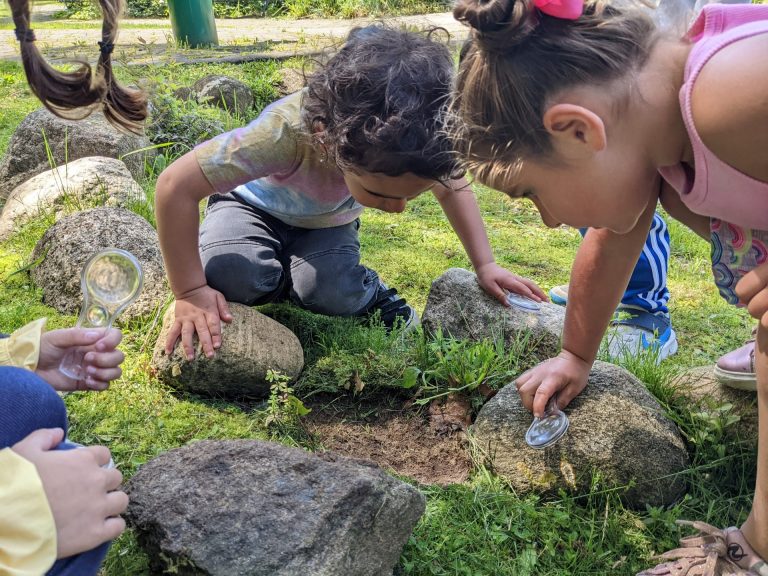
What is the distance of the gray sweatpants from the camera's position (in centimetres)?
311

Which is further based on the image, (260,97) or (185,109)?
(260,97)

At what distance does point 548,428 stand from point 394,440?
0.57m

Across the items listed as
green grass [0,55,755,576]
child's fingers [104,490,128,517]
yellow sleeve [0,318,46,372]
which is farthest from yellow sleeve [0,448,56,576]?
yellow sleeve [0,318,46,372]

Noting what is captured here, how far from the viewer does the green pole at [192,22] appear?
33.3 ft

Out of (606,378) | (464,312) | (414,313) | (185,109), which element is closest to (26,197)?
(185,109)

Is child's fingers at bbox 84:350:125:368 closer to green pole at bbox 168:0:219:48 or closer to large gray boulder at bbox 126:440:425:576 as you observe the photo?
large gray boulder at bbox 126:440:425:576

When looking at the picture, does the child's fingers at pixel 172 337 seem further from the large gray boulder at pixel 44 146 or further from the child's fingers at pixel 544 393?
the large gray boulder at pixel 44 146

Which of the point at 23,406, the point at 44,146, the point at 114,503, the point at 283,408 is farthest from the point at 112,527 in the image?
the point at 44,146

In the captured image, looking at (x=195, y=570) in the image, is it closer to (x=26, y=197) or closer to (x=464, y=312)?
(x=464, y=312)

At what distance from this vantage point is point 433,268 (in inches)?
160

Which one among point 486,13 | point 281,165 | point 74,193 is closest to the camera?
point 486,13

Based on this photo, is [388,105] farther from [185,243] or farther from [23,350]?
[23,350]

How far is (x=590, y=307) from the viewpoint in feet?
7.79

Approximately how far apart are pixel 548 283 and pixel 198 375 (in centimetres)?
200
